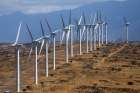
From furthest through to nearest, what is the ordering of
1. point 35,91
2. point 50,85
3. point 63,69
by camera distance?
1. point 63,69
2. point 50,85
3. point 35,91

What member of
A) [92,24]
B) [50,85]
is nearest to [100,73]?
[50,85]

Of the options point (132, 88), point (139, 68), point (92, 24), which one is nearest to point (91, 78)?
point (132, 88)

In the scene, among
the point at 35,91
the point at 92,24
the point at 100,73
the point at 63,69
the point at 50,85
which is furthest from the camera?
the point at 92,24

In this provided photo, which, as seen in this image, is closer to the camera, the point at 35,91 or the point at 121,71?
the point at 35,91

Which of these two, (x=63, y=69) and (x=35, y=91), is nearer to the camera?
(x=35, y=91)

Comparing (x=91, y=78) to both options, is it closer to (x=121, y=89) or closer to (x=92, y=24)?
(x=121, y=89)

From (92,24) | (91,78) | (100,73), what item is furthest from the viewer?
(92,24)

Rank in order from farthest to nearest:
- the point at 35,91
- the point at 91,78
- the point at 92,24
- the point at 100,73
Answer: the point at 92,24 → the point at 100,73 → the point at 91,78 → the point at 35,91

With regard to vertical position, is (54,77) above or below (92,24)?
below

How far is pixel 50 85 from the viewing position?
68062 millimetres

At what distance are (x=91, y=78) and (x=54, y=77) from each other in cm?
627

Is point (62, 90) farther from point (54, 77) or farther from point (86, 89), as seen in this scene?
point (54, 77)

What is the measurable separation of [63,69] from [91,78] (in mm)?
15871

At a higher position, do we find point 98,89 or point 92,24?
point 92,24
